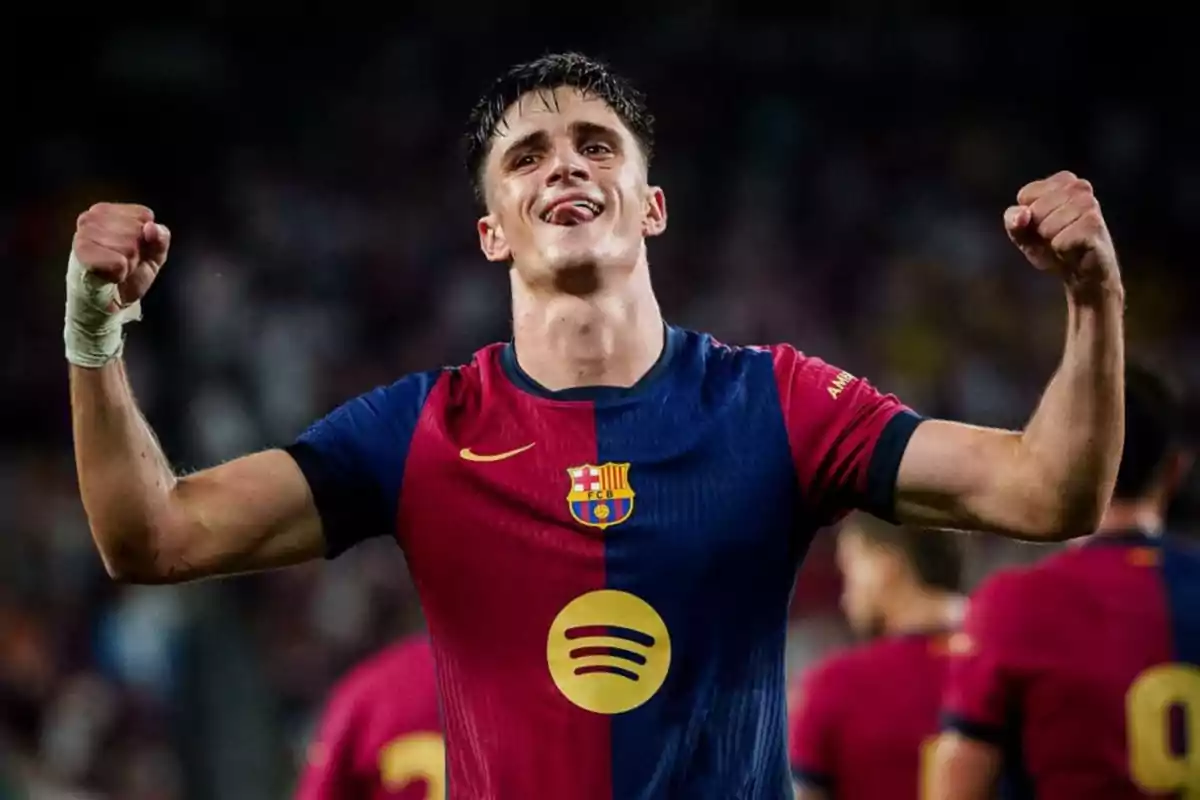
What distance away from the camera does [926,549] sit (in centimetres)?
541

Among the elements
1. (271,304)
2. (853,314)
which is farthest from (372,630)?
(853,314)

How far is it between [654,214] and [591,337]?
0.35m

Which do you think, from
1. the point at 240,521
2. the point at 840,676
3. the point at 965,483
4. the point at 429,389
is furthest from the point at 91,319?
the point at 840,676

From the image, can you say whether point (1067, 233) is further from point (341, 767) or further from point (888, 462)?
point (341, 767)

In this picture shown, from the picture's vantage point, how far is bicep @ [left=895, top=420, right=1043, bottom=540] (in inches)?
113

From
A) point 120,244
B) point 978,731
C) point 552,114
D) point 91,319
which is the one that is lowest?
point 978,731

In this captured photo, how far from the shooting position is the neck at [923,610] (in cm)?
527

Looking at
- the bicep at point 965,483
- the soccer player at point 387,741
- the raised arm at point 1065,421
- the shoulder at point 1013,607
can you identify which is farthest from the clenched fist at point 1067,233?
the soccer player at point 387,741

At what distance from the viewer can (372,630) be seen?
9805mm

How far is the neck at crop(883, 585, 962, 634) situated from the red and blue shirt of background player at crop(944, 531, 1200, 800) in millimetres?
1107

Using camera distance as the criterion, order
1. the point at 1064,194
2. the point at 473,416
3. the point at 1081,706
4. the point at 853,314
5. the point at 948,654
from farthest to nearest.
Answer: the point at 853,314
the point at 948,654
the point at 1081,706
the point at 473,416
the point at 1064,194

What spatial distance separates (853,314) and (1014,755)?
839cm

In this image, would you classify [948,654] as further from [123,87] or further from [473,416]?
[123,87]

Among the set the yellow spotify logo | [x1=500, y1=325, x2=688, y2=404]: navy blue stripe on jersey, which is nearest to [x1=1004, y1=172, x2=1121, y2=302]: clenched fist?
[x1=500, y1=325, x2=688, y2=404]: navy blue stripe on jersey
